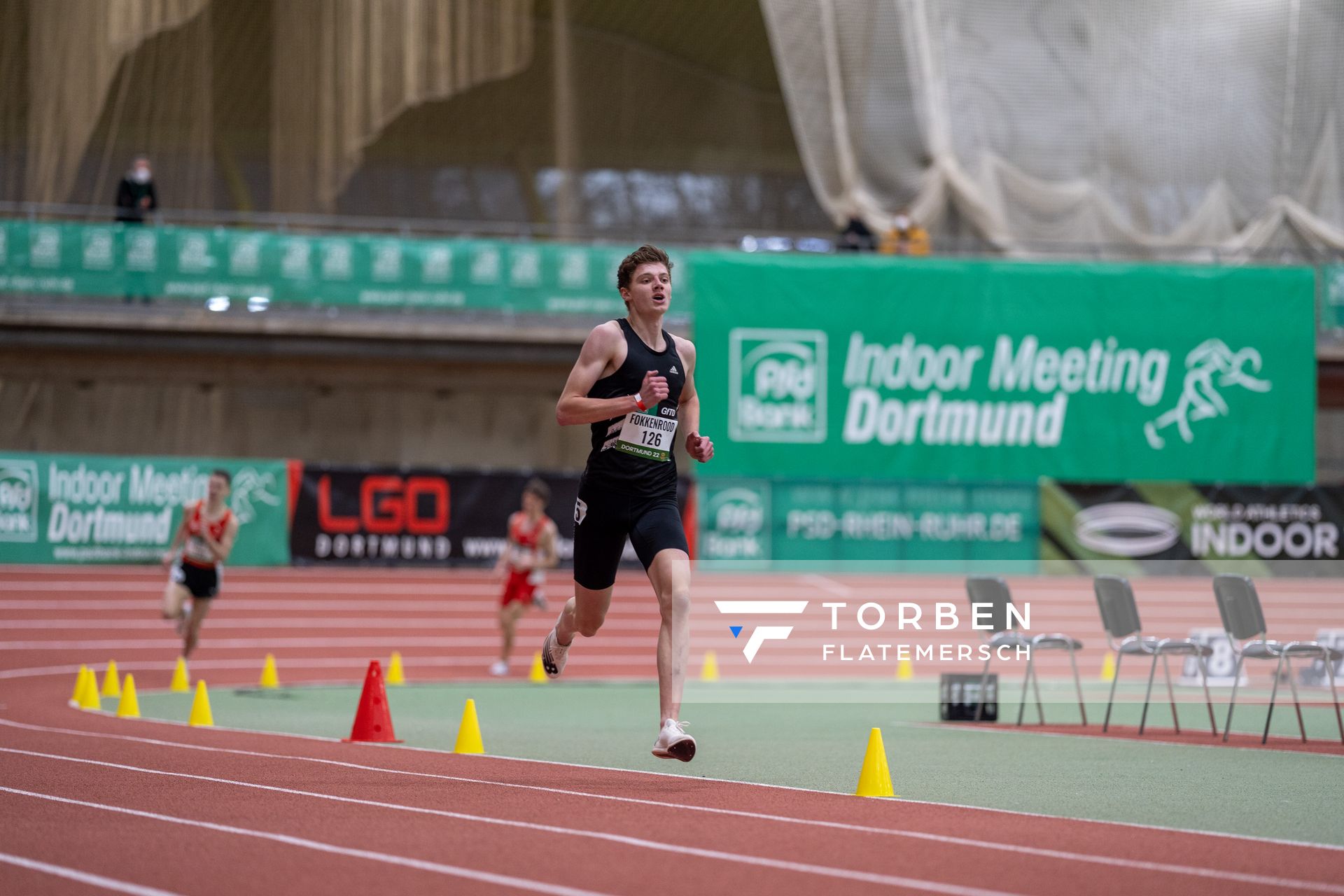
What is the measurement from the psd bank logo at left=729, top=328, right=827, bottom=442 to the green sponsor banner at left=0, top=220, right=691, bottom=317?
47.0 inches

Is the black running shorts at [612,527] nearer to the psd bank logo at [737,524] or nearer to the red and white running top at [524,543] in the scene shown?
the red and white running top at [524,543]

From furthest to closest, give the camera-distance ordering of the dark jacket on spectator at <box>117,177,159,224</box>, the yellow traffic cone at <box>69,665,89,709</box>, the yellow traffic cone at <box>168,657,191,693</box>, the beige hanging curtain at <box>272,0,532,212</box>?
1. the beige hanging curtain at <box>272,0,532,212</box>
2. the dark jacket on spectator at <box>117,177,159,224</box>
3. the yellow traffic cone at <box>168,657,191,693</box>
4. the yellow traffic cone at <box>69,665,89,709</box>

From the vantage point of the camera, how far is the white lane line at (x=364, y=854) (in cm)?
490

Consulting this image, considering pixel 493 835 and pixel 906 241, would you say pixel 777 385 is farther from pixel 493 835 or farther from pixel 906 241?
pixel 493 835

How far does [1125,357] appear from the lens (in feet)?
78.0

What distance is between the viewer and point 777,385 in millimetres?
23109

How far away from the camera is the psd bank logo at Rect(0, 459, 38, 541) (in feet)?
63.5

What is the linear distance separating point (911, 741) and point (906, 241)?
1521 cm

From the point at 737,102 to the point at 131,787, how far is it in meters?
27.7

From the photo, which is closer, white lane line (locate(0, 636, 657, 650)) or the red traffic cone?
the red traffic cone

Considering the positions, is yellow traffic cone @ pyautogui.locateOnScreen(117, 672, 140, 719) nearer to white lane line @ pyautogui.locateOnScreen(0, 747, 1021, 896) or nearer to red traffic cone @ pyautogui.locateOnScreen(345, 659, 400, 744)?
red traffic cone @ pyautogui.locateOnScreen(345, 659, 400, 744)

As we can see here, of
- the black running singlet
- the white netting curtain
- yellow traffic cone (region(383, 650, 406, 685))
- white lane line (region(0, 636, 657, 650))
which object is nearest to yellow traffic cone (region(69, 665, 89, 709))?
yellow traffic cone (region(383, 650, 406, 685))

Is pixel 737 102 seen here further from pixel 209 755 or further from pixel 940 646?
pixel 209 755

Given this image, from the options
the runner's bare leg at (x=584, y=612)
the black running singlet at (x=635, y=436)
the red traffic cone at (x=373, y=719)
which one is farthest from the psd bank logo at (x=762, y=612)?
the black running singlet at (x=635, y=436)
